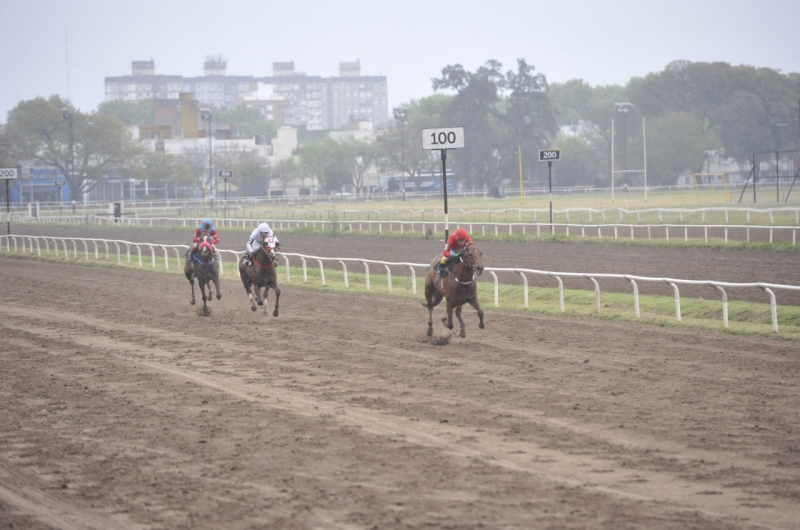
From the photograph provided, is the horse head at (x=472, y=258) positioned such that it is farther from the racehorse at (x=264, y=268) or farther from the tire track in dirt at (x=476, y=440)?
the racehorse at (x=264, y=268)

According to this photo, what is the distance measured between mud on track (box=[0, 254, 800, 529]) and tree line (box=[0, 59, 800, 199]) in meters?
58.3

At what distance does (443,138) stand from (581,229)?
17.2m

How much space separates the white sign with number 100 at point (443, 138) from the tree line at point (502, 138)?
5348 centimetres

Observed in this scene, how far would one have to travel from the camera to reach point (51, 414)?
9180 mm

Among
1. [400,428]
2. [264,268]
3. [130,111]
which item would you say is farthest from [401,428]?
[130,111]

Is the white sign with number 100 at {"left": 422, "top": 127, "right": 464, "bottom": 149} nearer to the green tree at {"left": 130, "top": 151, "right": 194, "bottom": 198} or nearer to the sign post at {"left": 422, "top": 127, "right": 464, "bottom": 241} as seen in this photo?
the sign post at {"left": 422, "top": 127, "right": 464, "bottom": 241}

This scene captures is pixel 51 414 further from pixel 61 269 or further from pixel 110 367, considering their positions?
pixel 61 269

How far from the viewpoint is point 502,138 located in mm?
80000

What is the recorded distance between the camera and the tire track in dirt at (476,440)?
6262 millimetres

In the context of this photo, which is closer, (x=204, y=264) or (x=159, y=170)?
(x=204, y=264)

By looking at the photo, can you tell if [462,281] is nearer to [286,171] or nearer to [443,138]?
[443,138]

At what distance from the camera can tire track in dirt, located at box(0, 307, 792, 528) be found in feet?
20.5

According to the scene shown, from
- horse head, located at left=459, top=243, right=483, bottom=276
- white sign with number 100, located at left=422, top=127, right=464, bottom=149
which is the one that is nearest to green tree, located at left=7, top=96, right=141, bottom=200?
white sign with number 100, located at left=422, top=127, right=464, bottom=149

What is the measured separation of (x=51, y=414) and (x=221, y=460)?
8.71 ft
